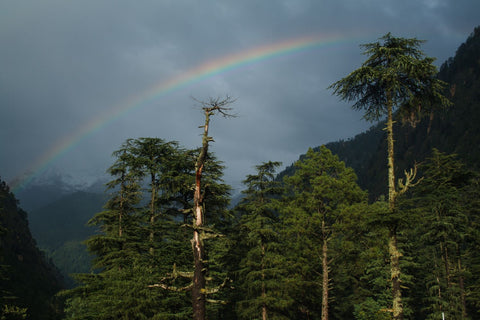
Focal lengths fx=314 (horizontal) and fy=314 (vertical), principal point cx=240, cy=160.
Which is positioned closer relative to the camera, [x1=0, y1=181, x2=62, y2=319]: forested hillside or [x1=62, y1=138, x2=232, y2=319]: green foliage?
[x1=62, y1=138, x2=232, y2=319]: green foliage

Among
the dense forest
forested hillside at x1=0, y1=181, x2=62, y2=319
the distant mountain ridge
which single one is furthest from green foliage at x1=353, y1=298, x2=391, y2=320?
the distant mountain ridge

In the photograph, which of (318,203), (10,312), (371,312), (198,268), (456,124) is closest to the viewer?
(198,268)

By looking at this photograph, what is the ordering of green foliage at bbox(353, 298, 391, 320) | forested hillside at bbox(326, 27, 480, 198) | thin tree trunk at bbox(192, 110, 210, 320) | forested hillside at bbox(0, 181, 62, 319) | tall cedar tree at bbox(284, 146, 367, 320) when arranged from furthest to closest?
forested hillside at bbox(326, 27, 480, 198)
forested hillside at bbox(0, 181, 62, 319)
green foliage at bbox(353, 298, 391, 320)
tall cedar tree at bbox(284, 146, 367, 320)
thin tree trunk at bbox(192, 110, 210, 320)

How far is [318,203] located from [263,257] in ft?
19.3

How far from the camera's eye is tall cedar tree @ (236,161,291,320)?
21484 mm

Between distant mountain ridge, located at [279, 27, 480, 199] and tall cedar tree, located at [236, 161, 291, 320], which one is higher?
distant mountain ridge, located at [279, 27, 480, 199]

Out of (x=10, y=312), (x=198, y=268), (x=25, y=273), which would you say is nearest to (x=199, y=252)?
(x=198, y=268)

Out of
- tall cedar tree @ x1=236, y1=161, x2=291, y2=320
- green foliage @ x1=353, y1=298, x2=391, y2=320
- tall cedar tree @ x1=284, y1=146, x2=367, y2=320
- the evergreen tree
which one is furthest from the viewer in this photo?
the evergreen tree

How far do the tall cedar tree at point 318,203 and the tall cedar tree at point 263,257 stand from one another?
156 centimetres

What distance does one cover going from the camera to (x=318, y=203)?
64.6ft

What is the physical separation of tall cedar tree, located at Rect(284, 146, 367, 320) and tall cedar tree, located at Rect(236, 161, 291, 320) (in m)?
1.56

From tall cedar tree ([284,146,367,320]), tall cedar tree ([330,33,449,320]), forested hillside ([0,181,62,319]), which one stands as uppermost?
tall cedar tree ([330,33,449,320])

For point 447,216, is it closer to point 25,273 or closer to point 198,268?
point 198,268

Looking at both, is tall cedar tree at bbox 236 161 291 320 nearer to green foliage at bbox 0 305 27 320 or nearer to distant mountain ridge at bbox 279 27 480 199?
green foliage at bbox 0 305 27 320
